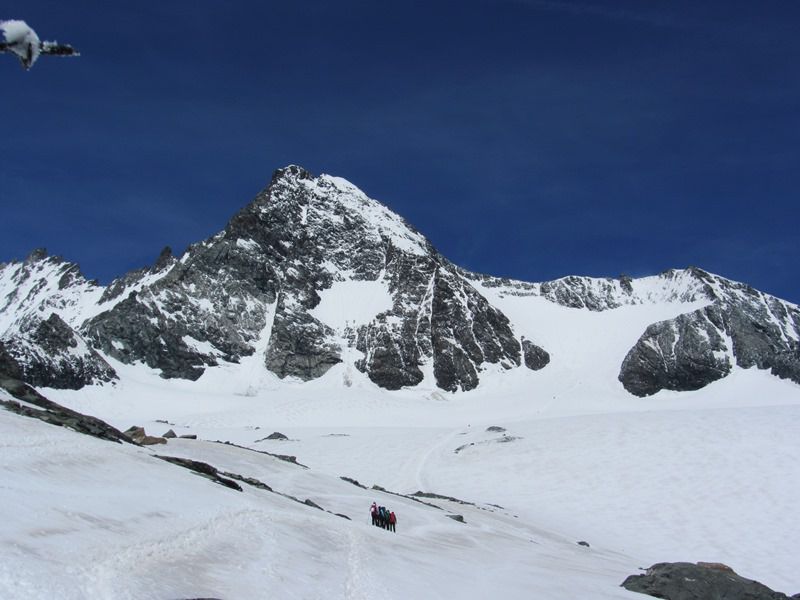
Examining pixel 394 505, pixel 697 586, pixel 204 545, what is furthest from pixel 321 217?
pixel 204 545

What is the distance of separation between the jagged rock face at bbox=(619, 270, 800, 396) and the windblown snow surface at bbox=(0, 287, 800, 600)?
28037 millimetres

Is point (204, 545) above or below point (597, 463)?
below

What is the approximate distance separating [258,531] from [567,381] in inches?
3794

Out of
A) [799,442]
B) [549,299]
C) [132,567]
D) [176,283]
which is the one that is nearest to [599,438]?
[799,442]

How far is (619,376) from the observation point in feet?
350

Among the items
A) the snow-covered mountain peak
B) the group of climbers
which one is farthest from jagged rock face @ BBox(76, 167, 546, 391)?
the group of climbers

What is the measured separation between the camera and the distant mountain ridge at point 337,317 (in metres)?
102

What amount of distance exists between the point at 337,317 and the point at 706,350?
194ft

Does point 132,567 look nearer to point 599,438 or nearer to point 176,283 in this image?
point 599,438

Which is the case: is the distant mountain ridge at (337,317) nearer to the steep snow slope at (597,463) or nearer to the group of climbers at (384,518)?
the steep snow slope at (597,463)

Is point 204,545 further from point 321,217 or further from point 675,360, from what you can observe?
point 321,217

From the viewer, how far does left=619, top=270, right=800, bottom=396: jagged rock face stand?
10438cm

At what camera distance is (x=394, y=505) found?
26891 mm

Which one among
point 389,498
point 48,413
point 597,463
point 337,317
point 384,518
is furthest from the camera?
point 337,317
